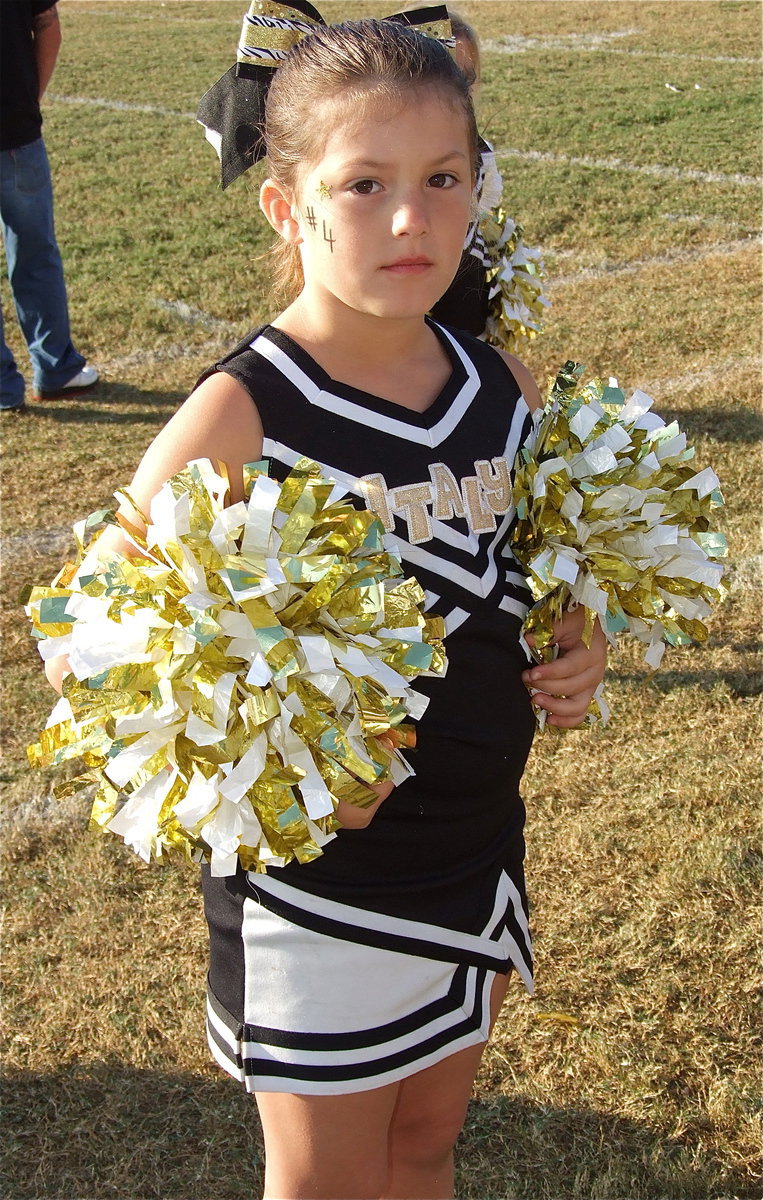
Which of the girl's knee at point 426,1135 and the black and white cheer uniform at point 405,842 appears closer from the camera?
the black and white cheer uniform at point 405,842

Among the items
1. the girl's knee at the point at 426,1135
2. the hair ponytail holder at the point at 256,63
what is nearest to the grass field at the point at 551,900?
the girl's knee at the point at 426,1135

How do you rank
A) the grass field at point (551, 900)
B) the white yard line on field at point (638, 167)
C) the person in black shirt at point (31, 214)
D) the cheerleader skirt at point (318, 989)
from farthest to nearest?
1. the white yard line on field at point (638, 167)
2. the person in black shirt at point (31, 214)
3. the grass field at point (551, 900)
4. the cheerleader skirt at point (318, 989)

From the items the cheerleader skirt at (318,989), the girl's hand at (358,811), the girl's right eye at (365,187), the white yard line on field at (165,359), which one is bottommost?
the white yard line on field at (165,359)

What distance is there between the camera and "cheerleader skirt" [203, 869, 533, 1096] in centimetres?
144

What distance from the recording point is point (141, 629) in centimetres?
125

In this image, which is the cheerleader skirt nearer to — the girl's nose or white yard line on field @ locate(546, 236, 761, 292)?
the girl's nose

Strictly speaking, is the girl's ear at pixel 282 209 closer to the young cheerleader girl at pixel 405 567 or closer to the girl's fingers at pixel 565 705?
A: the young cheerleader girl at pixel 405 567

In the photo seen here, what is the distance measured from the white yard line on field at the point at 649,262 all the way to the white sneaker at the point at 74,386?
268 centimetres

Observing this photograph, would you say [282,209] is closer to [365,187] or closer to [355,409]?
[365,187]

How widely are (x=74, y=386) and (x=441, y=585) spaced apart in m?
4.41

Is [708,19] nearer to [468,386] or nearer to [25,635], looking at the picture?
[25,635]

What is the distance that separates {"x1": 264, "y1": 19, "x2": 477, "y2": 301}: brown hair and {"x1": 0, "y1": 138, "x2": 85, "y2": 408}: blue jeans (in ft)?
13.4

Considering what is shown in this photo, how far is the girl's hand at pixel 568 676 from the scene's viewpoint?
1.63m

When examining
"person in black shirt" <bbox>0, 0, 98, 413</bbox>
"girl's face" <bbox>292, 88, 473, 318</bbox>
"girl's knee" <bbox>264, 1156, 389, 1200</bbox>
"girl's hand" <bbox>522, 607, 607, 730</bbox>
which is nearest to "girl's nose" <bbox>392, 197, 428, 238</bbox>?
"girl's face" <bbox>292, 88, 473, 318</bbox>
